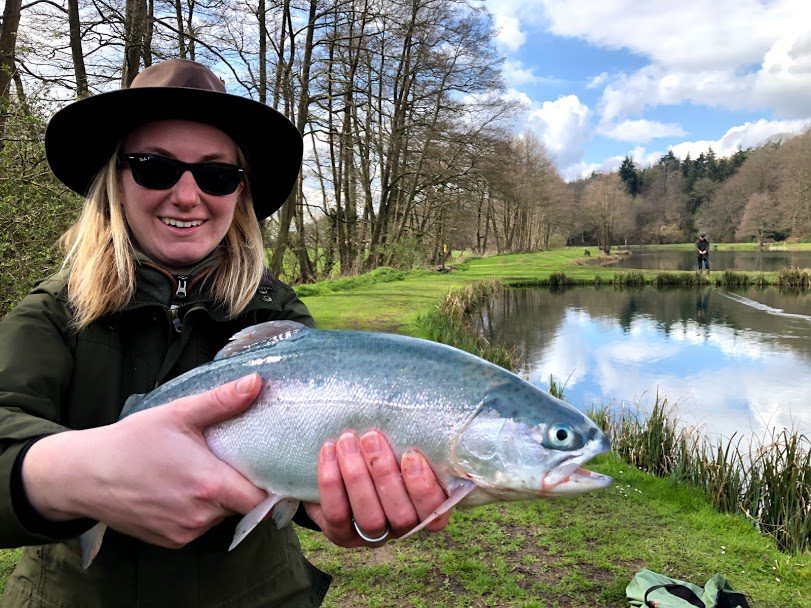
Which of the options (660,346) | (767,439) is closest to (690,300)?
(660,346)

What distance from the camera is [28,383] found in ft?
4.93

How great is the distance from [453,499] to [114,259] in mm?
1417

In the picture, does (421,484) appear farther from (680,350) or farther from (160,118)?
(680,350)

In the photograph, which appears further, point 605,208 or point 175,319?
point 605,208

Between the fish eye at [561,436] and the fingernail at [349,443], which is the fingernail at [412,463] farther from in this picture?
the fish eye at [561,436]

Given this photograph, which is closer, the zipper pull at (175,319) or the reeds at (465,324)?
the zipper pull at (175,319)

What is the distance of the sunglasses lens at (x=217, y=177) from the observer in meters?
2.05

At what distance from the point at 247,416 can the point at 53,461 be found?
0.52 meters

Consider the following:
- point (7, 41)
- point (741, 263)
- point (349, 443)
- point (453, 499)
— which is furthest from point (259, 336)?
point (741, 263)

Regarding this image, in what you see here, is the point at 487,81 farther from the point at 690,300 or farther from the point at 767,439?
the point at 767,439

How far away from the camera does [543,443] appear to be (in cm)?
168

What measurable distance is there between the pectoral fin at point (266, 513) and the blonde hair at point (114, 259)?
67 cm

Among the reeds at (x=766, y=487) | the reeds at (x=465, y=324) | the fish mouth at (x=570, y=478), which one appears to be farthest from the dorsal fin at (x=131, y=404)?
the reeds at (x=465, y=324)

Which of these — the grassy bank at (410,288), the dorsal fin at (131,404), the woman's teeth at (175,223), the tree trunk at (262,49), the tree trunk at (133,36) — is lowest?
the grassy bank at (410,288)
